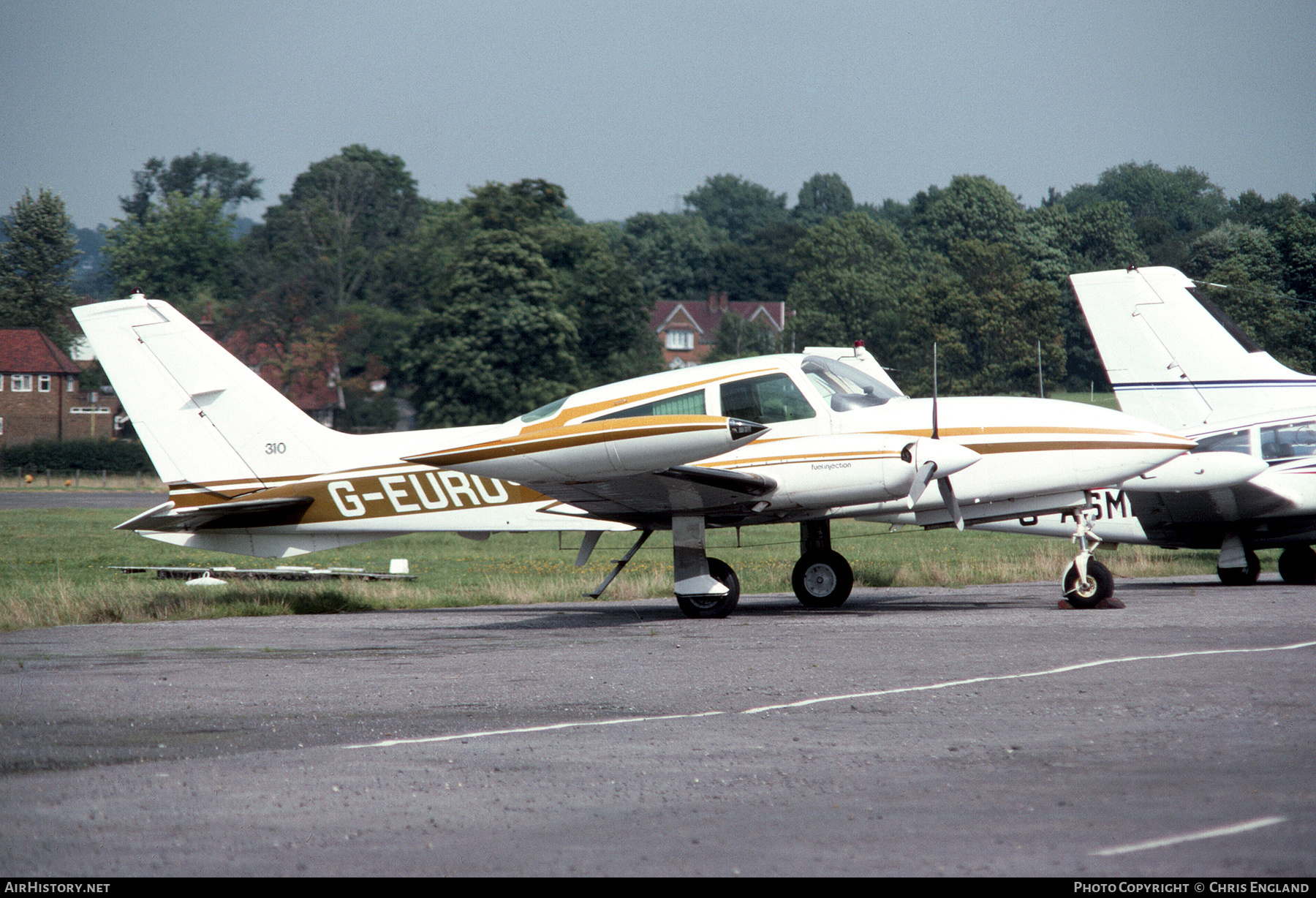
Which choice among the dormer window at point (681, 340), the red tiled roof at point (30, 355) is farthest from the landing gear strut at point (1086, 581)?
the dormer window at point (681, 340)

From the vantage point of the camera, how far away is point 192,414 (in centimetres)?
1449

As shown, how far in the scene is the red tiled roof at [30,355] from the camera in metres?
75.7

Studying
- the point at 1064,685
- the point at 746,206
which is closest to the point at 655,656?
the point at 1064,685

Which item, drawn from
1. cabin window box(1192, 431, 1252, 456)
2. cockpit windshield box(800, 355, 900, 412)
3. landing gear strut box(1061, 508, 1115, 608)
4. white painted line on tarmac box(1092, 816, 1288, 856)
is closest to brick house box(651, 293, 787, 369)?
cabin window box(1192, 431, 1252, 456)

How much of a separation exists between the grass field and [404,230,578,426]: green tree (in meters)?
22.7

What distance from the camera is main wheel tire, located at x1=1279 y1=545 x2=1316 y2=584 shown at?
16.5 metres

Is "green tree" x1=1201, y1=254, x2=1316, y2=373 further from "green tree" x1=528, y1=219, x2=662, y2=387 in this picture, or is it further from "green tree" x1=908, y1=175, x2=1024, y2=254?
"green tree" x1=908, y1=175, x2=1024, y2=254

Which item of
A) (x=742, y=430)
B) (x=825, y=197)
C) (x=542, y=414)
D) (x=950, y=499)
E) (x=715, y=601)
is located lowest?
(x=715, y=601)

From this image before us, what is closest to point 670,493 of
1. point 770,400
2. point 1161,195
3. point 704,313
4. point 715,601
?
Answer: point 715,601

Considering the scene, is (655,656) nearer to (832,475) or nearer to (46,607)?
(832,475)

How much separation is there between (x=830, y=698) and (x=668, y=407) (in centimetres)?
593

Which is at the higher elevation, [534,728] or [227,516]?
[227,516]

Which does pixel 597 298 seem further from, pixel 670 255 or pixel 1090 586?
pixel 670 255

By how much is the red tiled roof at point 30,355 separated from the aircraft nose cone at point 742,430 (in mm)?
75420
